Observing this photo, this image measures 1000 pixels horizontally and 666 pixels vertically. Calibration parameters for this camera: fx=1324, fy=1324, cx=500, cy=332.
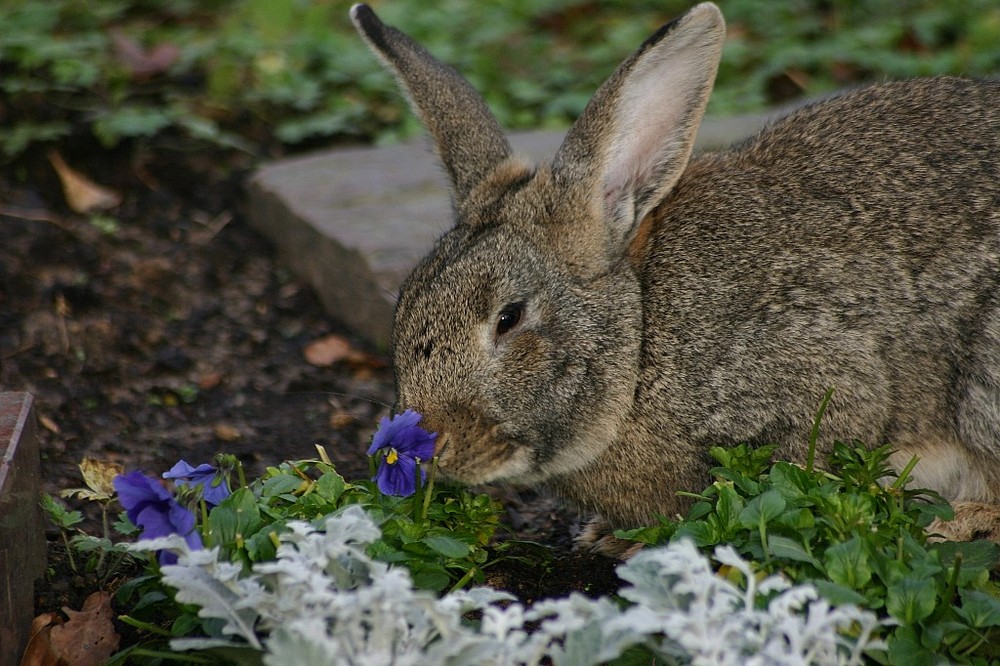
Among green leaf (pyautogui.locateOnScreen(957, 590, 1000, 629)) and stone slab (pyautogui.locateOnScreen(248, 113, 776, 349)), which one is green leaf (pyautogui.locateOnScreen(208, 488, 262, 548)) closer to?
green leaf (pyautogui.locateOnScreen(957, 590, 1000, 629))

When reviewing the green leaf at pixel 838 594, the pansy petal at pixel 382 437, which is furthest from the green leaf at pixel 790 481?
the pansy petal at pixel 382 437

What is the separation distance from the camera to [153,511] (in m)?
3.13

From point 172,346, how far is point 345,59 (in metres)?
3.04

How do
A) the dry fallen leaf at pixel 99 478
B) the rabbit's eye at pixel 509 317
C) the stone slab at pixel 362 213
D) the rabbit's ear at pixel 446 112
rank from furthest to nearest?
1. the stone slab at pixel 362 213
2. the rabbit's ear at pixel 446 112
3. the rabbit's eye at pixel 509 317
4. the dry fallen leaf at pixel 99 478

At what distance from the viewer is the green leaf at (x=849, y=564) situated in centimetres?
299

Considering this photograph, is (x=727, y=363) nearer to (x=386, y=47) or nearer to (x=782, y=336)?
(x=782, y=336)

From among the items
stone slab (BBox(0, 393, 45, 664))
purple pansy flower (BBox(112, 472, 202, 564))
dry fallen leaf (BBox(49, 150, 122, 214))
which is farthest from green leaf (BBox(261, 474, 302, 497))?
dry fallen leaf (BBox(49, 150, 122, 214))

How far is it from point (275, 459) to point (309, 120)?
3417 mm

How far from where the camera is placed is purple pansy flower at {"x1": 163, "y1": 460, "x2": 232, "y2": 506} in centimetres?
333

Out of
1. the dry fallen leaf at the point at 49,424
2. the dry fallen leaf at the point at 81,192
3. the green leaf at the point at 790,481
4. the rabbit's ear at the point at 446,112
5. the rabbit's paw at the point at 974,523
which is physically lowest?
the rabbit's paw at the point at 974,523

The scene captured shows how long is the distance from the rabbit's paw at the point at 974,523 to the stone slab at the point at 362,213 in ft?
7.06

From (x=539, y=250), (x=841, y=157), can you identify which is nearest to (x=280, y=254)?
(x=539, y=250)

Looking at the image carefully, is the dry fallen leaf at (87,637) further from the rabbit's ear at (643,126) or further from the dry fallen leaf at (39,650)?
the rabbit's ear at (643,126)

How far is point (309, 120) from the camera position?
7.63 metres
